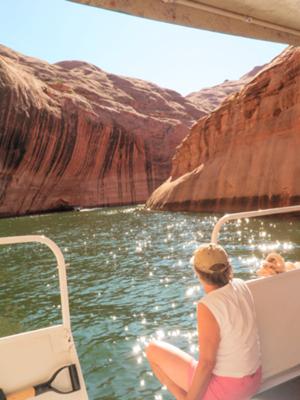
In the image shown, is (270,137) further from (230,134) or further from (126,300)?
(126,300)

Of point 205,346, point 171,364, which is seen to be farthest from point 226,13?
point 171,364

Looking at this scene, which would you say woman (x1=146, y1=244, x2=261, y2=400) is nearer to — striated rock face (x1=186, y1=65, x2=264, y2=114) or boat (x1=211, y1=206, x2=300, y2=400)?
boat (x1=211, y1=206, x2=300, y2=400)

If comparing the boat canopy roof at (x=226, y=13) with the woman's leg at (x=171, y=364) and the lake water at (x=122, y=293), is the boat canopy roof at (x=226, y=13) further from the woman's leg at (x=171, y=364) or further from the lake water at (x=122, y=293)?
the lake water at (x=122, y=293)

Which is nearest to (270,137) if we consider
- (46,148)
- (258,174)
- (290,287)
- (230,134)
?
(258,174)

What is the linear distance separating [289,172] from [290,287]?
21.8 m

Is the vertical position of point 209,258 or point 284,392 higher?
point 209,258

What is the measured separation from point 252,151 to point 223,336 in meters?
27.3

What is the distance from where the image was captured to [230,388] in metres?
2.71

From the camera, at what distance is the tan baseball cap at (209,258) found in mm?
2648

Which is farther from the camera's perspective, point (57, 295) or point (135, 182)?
point (135, 182)

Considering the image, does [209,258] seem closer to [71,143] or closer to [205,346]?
[205,346]

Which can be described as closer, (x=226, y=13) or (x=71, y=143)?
(x=226, y=13)

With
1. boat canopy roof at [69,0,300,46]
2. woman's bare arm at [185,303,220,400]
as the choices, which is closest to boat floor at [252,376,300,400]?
woman's bare arm at [185,303,220,400]

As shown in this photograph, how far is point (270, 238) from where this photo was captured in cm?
1616
